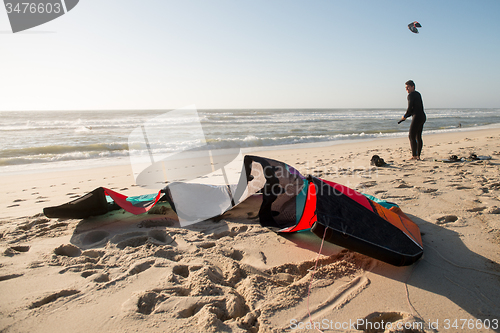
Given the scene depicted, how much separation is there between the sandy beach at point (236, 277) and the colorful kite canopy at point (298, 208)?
0.17 metres

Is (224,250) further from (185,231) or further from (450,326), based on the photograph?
(450,326)

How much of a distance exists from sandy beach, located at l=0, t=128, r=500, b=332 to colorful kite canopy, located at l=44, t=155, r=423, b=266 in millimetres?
168

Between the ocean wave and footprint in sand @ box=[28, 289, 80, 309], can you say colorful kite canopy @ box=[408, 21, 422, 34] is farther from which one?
the ocean wave

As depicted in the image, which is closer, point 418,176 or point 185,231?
point 185,231

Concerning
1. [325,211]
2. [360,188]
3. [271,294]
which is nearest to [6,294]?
[271,294]

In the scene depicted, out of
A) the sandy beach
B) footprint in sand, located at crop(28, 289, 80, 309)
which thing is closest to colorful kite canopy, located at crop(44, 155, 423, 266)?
the sandy beach

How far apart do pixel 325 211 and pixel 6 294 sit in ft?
8.06

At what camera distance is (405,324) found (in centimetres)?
158

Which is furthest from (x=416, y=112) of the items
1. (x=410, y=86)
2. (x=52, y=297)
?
(x=52, y=297)

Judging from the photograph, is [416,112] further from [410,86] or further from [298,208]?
[298,208]

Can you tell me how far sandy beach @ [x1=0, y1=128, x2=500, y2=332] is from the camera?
1646 millimetres

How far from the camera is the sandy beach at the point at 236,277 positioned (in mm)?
1646

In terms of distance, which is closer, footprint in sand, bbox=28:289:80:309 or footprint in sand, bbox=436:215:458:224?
footprint in sand, bbox=28:289:80:309

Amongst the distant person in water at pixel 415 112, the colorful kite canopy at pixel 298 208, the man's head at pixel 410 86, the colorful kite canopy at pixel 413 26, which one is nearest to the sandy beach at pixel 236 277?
the colorful kite canopy at pixel 298 208
